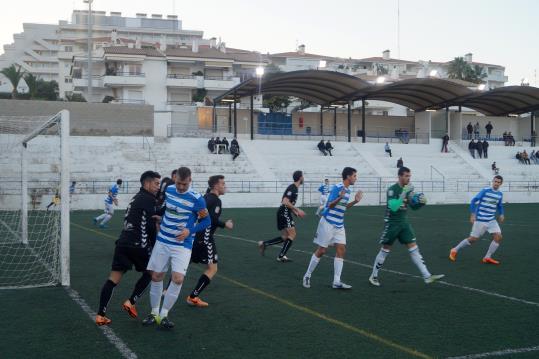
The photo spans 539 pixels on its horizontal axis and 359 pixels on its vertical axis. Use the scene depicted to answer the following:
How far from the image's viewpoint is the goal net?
965 cm

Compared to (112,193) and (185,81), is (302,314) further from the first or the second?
(185,81)

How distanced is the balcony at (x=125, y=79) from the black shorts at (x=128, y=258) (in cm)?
4846

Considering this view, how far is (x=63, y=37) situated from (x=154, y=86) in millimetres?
44752

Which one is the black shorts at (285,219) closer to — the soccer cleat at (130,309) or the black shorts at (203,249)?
the black shorts at (203,249)

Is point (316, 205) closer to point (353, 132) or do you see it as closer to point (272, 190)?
point (272, 190)

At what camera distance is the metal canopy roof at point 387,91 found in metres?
39.3

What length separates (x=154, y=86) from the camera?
55.5 m

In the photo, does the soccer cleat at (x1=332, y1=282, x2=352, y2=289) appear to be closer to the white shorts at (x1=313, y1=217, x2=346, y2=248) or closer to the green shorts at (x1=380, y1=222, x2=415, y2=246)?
the white shorts at (x1=313, y1=217, x2=346, y2=248)

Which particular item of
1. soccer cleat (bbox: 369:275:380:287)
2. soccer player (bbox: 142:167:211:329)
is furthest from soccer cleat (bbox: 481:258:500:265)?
soccer player (bbox: 142:167:211:329)

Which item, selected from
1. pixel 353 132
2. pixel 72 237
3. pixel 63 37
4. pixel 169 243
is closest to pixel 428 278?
pixel 169 243

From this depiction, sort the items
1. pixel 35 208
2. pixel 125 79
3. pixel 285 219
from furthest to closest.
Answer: pixel 125 79
pixel 35 208
pixel 285 219

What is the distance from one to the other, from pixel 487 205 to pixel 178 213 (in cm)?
794

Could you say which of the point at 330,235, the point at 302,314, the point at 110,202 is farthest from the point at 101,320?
the point at 110,202

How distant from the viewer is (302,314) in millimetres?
7578
